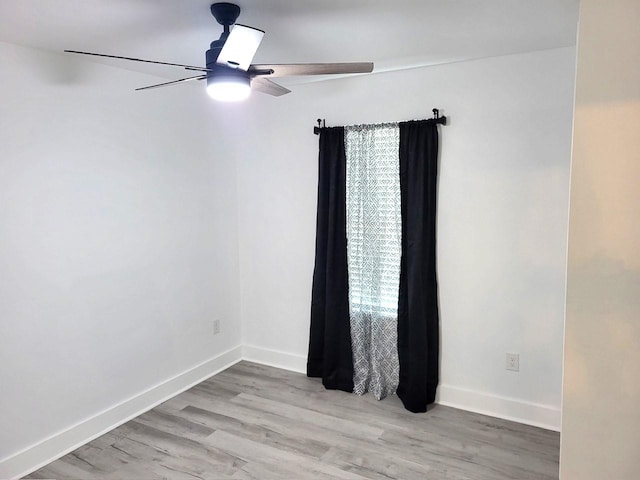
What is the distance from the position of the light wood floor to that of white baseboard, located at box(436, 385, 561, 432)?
0.07 metres

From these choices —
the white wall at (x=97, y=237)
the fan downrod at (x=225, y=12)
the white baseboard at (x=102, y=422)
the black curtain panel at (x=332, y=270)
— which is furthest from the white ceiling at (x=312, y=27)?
the white baseboard at (x=102, y=422)

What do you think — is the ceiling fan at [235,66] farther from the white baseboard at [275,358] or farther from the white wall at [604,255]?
the white baseboard at [275,358]

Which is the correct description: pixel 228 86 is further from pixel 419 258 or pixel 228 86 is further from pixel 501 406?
pixel 501 406

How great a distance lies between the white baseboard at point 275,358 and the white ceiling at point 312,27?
2.45 metres

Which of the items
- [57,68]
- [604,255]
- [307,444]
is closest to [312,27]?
[57,68]

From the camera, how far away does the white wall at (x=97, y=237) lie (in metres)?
2.62

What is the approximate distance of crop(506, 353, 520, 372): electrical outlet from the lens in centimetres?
317

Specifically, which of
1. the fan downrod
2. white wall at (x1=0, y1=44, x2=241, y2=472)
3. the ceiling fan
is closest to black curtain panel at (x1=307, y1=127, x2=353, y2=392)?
white wall at (x1=0, y1=44, x2=241, y2=472)

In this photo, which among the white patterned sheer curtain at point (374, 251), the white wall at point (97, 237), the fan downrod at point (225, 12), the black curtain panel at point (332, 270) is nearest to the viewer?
the fan downrod at point (225, 12)

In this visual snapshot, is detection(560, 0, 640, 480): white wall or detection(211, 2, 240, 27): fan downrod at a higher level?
detection(211, 2, 240, 27): fan downrod

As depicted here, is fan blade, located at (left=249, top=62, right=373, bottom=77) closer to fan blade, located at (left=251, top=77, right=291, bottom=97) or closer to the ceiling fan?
the ceiling fan

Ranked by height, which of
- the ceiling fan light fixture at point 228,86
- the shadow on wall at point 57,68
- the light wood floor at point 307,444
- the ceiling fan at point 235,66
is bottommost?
the light wood floor at point 307,444

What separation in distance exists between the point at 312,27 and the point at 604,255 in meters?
1.69

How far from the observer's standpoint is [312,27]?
2350 millimetres
